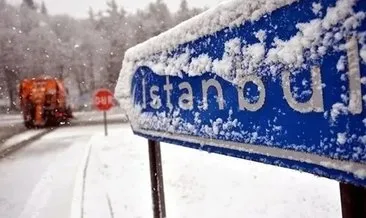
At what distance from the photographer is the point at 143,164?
7254 mm

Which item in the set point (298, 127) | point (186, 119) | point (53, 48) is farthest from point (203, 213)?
point (53, 48)

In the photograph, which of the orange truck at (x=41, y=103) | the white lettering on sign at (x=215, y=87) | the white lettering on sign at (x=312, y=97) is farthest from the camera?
the orange truck at (x=41, y=103)

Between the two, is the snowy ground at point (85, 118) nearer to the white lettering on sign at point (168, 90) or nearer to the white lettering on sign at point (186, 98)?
the white lettering on sign at point (168, 90)

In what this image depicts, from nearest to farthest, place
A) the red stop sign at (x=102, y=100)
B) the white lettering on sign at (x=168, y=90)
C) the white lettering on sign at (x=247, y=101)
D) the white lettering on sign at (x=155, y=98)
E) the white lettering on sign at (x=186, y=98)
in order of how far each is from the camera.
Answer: the white lettering on sign at (x=247, y=101) < the white lettering on sign at (x=186, y=98) < the white lettering on sign at (x=168, y=90) < the white lettering on sign at (x=155, y=98) < the red stop sign at (x=102, y=100)

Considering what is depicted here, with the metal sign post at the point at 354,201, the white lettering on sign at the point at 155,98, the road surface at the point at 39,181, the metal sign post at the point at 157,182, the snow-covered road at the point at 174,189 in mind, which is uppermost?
the white lettering on sign at the point at 155,98

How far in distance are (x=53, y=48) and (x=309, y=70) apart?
61.4 meters

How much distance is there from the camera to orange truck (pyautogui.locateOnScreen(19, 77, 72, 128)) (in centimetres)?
2253

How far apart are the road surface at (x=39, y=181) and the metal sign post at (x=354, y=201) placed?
14.6 ft

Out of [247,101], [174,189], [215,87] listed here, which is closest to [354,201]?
[247,101]

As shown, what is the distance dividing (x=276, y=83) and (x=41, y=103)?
910 inches

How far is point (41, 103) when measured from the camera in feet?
74.5

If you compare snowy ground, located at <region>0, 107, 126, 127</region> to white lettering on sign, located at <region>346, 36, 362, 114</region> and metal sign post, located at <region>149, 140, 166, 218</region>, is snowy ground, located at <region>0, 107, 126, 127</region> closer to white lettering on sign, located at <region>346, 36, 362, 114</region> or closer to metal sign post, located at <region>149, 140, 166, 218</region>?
metal sign post, located at <region>149, 140, 166, 218</region>

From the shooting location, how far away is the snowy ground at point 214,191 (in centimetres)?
386

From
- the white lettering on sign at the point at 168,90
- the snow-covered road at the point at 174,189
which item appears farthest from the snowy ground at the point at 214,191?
the white lettering on sign at the point at 168,90
